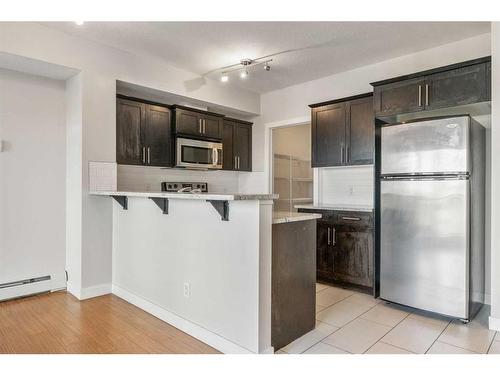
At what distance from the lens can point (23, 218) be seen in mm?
3285

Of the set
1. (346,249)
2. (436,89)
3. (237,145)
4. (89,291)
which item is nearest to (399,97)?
(436,89)

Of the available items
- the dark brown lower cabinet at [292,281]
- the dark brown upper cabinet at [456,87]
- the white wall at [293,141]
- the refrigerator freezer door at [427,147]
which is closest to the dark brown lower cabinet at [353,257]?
the refrigerator freezer door at [427,147]

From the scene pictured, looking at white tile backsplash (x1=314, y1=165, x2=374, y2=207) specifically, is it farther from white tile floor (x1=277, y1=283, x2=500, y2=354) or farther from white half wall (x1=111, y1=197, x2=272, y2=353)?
white half wall (x1=111, y1=197, x2=272, y2=353)

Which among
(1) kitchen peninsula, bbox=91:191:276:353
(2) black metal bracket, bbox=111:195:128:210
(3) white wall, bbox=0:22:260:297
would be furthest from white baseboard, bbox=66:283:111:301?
(2) black metal bracket, bbox=111:195:128:210

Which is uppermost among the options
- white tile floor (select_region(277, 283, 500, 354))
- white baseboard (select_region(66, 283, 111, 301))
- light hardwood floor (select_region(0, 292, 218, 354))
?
white baseboard (select_region(66, 283, 111, 301))

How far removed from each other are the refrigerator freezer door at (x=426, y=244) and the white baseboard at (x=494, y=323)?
0.17 metres

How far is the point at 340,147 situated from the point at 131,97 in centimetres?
262

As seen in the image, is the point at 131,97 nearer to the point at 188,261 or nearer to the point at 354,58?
the point at 188,261

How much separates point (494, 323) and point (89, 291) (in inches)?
145

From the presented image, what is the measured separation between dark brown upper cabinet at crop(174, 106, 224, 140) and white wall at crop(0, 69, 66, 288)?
1.33 meters

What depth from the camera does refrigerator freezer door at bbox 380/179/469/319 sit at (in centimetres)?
271

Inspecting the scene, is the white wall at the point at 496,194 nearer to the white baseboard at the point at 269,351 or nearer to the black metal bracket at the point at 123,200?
the white baseboard at the point at 269,351

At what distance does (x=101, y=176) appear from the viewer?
3404mm

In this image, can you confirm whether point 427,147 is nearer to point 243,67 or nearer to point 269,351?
point 269,351
